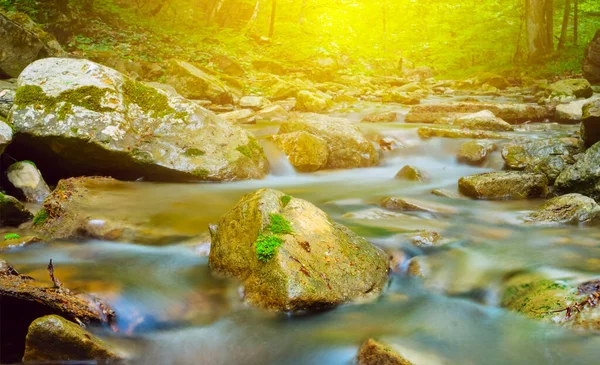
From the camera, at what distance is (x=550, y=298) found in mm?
3520

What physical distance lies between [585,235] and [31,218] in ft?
21.4

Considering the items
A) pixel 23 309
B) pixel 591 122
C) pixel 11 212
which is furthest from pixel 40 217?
pixel 591 122

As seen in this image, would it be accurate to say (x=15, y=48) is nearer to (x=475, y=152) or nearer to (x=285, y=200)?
(x=285, y=200)

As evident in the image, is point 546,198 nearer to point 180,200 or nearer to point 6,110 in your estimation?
→ point 180,200

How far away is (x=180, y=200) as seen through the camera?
19.9 ft

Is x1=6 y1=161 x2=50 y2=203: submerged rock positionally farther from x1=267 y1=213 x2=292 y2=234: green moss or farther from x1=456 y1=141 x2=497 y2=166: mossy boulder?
x1=456 y1=141 x2=497 y2=166: mossy boulder

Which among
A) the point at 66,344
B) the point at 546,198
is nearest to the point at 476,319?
the point at 66,344

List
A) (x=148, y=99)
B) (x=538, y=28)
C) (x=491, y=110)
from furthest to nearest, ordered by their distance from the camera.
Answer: (x=538, y=28) < (x=491, y=110) < (x=148, y=99)

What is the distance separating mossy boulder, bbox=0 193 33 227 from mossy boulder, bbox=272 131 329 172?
4537 millimetres

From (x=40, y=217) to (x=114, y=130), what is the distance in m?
1.89

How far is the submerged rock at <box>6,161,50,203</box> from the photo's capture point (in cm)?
593

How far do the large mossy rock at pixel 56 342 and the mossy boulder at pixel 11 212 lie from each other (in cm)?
294

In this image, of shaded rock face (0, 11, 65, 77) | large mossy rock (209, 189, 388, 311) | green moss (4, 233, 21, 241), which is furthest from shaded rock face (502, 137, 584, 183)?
shaded rock face (0, 11, 65, 77)

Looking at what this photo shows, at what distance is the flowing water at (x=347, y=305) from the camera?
10.4 ft
